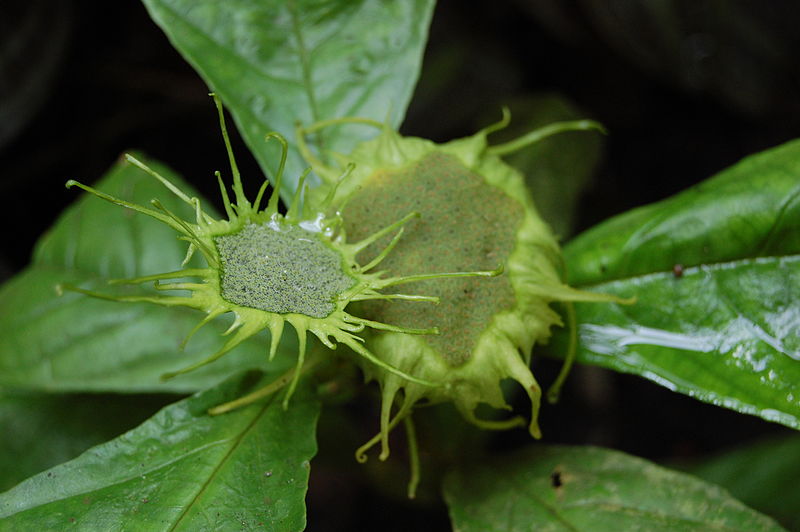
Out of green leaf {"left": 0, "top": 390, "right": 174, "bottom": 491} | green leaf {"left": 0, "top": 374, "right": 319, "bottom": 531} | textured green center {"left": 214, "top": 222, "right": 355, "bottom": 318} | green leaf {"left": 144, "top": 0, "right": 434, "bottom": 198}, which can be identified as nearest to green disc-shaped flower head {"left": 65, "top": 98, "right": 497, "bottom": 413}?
textured green center {"left": 214, "top": 222, "right": 355, "bottom": 318}

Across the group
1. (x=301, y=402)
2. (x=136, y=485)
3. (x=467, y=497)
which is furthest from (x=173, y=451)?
(x=467, y=497)

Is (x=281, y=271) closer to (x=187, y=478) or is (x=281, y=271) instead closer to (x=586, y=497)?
(x=187, y=478)

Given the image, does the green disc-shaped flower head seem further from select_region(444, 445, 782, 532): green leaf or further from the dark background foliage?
the dark background foliage

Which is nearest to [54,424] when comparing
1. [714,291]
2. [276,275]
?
[276,275]

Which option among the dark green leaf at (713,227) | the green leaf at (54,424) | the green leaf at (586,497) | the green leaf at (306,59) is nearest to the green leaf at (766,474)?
the green leaf at (586,497)

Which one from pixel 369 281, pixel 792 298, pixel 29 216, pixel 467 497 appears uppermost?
pixel 369 281

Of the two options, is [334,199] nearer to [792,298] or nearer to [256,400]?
[256,400]
